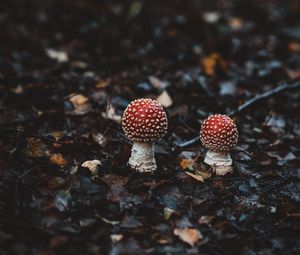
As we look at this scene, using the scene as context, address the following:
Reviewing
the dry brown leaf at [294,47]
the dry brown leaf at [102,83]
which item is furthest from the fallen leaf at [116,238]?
the dry brown leaf at [294,47]

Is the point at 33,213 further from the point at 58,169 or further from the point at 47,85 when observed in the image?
the point at 47,85

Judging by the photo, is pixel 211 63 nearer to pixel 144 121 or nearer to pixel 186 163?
pixel 186 163

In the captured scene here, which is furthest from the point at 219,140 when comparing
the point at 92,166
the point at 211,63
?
the point at 211,63

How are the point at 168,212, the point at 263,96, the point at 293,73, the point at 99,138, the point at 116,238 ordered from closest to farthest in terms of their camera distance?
the point at 116,238
the point at 168,212
the point at 99,138
the point at 263,96
the point at 293,73

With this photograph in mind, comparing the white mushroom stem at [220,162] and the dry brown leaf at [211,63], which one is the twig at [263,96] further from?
the white mushroom stem at [220,162]

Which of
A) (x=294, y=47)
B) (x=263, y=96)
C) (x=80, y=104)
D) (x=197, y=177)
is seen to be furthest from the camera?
(x=294, y=47)

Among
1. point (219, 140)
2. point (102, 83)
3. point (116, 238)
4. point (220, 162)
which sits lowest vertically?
point (116, 238)

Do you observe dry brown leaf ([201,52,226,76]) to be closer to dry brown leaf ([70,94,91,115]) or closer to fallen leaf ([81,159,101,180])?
dry brown leaf ([70,94,91,115])

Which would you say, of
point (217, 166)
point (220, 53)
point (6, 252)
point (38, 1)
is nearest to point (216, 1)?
point (220, 53)

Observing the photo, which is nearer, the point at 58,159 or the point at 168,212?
the point at 168,212
